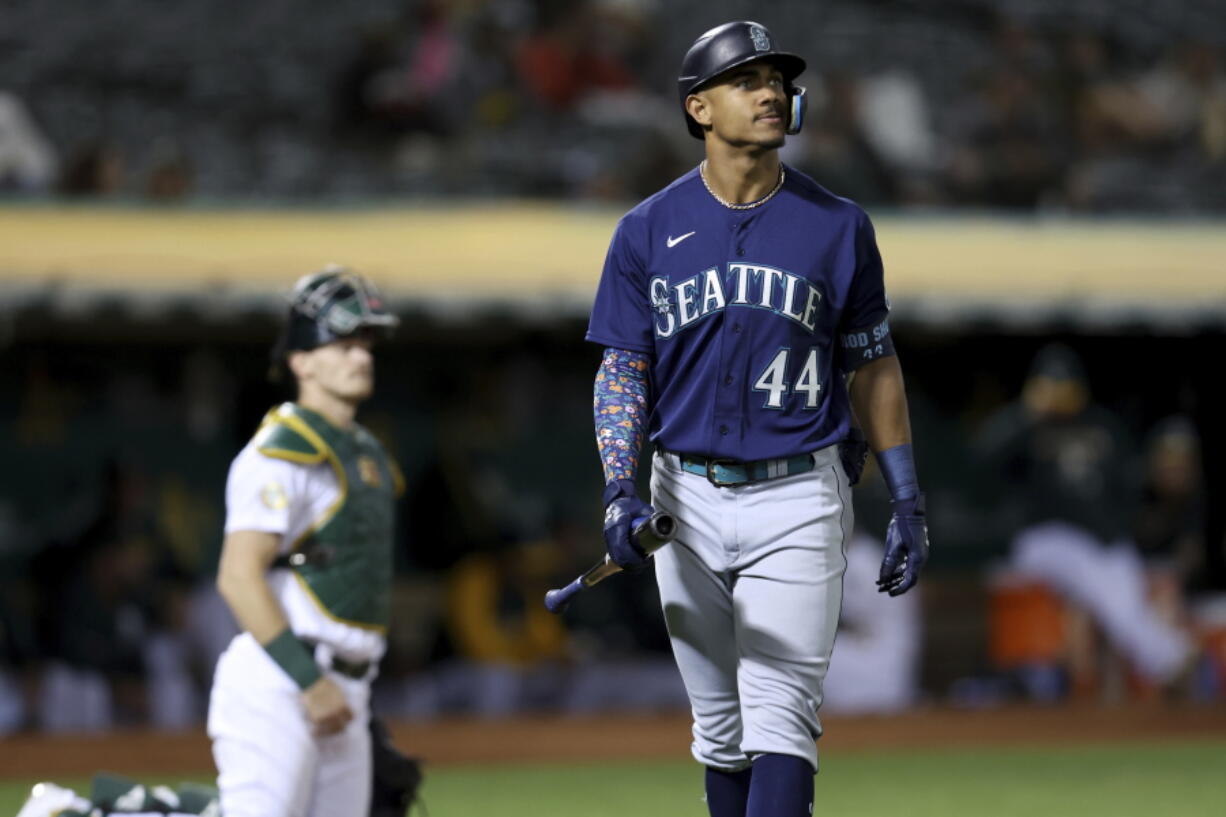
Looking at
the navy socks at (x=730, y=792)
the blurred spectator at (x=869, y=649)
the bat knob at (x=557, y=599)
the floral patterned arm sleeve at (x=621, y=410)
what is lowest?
the blurred spectator at (x=869, y=649)

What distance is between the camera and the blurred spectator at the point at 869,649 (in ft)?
30.7

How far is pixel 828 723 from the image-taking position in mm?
9016

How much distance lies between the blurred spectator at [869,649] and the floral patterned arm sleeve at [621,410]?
19.5 feet

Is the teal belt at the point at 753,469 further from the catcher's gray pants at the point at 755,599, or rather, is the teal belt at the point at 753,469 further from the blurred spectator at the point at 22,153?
the blurred spectator at the point at 22,153

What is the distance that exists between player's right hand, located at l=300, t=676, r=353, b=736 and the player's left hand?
4.12ft

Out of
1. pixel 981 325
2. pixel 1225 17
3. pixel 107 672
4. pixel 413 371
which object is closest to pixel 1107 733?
pixel 981 325

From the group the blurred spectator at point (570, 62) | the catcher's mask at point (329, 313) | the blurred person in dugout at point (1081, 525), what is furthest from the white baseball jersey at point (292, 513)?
the blurred spectator at point (570, 62)

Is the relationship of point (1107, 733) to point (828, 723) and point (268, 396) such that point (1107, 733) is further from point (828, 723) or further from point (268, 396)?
point (268, 396)

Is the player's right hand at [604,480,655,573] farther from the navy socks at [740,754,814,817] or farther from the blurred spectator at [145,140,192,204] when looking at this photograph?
the blurred spectator at [145,140,192,204]

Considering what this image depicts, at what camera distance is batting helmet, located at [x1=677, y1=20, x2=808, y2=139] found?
3.35 meters

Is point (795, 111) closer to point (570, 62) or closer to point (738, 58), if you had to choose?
point (738, 58)

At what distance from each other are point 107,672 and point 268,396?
5.80 feet

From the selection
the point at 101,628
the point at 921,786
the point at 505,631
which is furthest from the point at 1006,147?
the point at 101,628

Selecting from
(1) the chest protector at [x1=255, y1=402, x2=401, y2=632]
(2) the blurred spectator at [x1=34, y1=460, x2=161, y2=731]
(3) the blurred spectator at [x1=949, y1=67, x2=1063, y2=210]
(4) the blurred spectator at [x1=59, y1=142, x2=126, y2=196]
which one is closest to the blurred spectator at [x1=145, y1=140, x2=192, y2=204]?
(4) the blurred spectator at [x1=59, y1=142, x2=126, y2=196]
